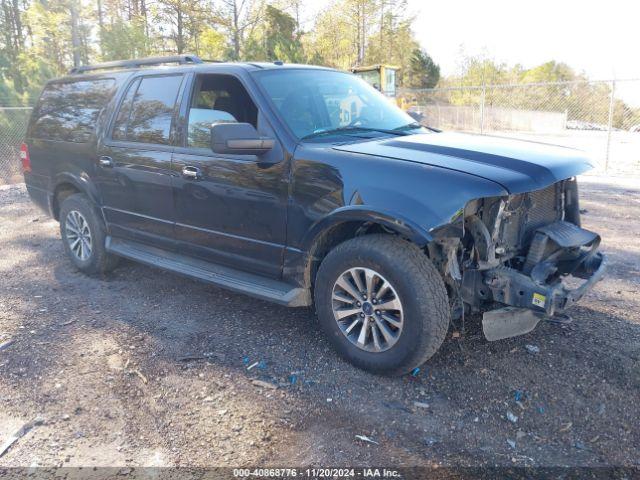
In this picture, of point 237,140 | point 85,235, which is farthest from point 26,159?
point 237,140

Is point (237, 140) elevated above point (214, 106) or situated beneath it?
situated beneath

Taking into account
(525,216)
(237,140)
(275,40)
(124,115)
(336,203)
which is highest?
(275,40)

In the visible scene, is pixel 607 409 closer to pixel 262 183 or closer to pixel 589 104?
pixel 262 183

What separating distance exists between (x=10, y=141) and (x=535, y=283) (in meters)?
13.5

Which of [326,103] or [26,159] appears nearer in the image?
[326,103]

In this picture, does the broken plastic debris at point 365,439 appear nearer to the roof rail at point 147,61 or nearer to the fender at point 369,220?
the fender at point 369,220

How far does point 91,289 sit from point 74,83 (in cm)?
212

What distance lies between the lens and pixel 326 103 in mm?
4164

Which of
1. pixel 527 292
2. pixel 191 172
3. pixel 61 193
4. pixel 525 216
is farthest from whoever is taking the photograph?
pixel 61 193

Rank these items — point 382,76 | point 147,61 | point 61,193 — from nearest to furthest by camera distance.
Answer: point 147,61 → point 61,193 → point 382,76

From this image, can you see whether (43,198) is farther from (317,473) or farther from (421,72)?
(421,72)

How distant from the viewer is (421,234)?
116 inches

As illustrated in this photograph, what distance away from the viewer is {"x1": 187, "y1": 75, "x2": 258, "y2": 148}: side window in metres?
3.97

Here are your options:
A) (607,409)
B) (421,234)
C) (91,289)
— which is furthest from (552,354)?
(91,289)
